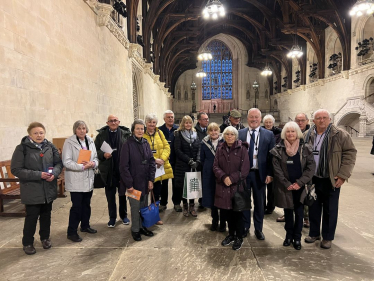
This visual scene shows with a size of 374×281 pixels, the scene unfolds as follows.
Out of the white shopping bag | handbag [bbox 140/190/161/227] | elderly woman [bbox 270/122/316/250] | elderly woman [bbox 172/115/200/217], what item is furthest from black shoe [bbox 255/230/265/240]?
handbag [bbox 140/190/161/227]

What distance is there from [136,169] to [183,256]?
1138 mm

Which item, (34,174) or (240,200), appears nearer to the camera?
(34,174)

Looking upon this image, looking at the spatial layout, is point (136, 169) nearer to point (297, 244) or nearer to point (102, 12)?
point (297, 244)

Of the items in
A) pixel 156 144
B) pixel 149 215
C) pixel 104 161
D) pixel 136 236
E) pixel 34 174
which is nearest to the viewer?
pixel 34 174

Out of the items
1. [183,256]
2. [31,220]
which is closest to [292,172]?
[183,256]

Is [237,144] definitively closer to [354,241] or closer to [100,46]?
[354,241]

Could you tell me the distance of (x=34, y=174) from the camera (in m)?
2.60

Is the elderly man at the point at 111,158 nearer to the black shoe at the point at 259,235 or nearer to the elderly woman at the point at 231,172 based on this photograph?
the elderly woman at the point at 231,172

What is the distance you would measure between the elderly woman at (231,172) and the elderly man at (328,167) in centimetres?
86

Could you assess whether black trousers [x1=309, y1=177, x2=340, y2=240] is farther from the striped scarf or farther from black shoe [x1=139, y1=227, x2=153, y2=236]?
black shoe [x1=139, y1=227, x2=153, y2=236]

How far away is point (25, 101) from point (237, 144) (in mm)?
3678

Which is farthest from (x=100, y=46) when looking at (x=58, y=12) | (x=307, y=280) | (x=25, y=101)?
(x=307, y=280)

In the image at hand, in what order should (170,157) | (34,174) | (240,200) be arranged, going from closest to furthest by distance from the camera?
(34,174), (240,200), (170,157)

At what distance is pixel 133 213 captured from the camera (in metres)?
3.08
